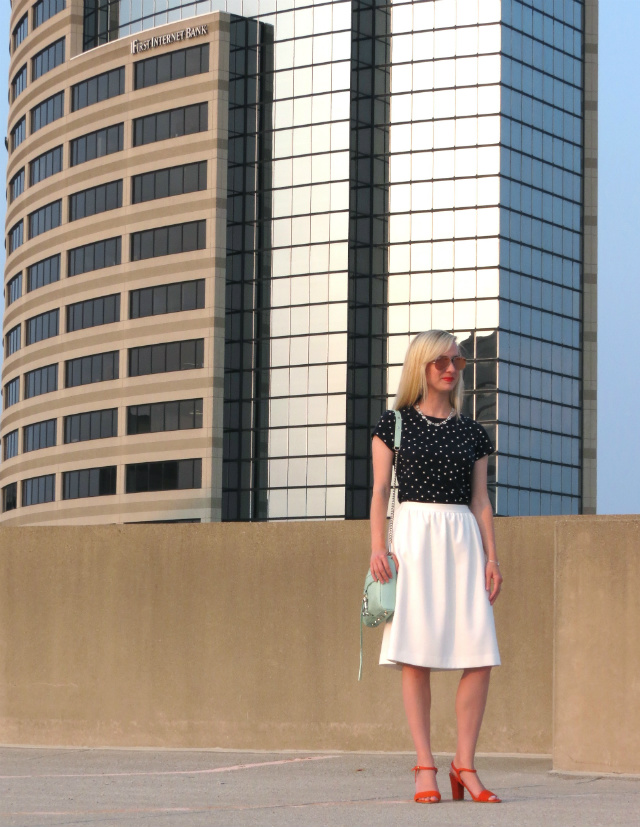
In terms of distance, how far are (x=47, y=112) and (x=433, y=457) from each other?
276 ft

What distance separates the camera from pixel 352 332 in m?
74.6

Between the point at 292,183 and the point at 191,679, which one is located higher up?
the point at 292,183

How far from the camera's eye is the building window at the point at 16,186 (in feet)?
293

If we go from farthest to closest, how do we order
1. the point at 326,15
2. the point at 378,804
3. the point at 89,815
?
1. the point at 326,15
2. the point at 378,804
3. the point at 89,815

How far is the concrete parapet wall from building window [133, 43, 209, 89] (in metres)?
71.4

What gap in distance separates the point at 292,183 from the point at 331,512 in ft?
58.6

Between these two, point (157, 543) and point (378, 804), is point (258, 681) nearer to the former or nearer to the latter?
point (157, 543)

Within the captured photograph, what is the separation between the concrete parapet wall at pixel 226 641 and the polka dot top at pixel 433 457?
140 cm

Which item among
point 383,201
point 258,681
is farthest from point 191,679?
point 383,201

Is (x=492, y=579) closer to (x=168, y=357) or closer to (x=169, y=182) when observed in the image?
(x=168, y=357)

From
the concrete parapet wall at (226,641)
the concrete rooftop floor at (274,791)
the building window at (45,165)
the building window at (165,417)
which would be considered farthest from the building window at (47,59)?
the concrete rooftop floor at (274,791)

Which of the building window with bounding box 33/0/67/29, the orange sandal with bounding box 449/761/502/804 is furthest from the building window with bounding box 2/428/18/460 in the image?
the orange sandal with bounding box 449/761/502/804

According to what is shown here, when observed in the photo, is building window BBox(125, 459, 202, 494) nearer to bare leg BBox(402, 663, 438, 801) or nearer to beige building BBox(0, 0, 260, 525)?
beige building BBox(0, 0, 260, 525)

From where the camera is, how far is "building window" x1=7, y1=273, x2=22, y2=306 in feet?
290
